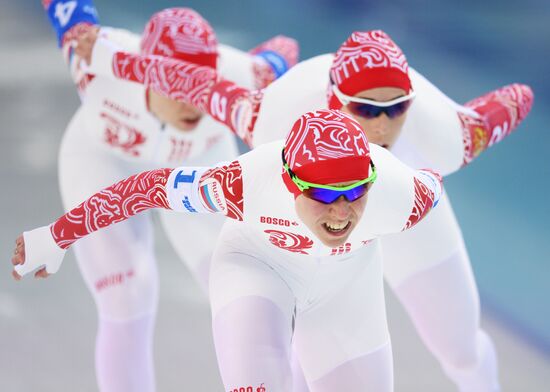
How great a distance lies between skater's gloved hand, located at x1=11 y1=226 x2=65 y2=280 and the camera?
4.18 m

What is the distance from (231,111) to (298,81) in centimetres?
31

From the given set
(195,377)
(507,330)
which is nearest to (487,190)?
(507,330)

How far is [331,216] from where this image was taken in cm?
381

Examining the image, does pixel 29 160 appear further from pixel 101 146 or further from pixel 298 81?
pixel 298 81

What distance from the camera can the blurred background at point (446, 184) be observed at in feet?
20.2

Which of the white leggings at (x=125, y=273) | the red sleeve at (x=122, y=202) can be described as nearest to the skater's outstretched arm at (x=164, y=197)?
the red sleeve at (x=122, y=202)

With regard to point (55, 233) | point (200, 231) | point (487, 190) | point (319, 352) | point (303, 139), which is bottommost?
point (487, 190)

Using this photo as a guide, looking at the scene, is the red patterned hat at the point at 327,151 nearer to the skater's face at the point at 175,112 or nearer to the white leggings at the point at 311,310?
the white leggings at the point at 311,310

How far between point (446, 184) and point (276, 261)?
12.8 ft

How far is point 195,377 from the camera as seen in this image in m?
6.00

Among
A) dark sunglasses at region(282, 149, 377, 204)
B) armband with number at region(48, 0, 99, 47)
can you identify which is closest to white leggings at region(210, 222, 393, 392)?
dark sunglasses at region(282, 149, 377, 204)

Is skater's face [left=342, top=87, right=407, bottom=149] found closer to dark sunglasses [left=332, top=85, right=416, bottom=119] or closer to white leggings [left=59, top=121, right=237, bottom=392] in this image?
dark sunglasses [left=332, top=85, right=416, bottom=119]

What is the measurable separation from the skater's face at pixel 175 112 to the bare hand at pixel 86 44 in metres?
0.32

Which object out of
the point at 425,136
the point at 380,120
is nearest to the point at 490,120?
the point at 425,136
